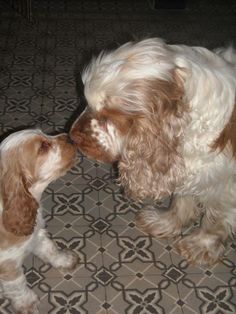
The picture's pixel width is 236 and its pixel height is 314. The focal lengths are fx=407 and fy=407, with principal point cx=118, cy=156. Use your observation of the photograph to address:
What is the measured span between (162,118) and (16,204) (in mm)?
814

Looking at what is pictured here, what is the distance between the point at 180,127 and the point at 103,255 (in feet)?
3.86

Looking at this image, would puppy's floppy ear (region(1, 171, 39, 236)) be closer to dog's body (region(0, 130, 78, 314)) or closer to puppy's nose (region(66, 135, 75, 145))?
dog's body (region(0, 130, 78, 314))

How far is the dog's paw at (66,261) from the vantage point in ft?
8.54

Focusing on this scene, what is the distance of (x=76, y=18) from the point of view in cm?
557

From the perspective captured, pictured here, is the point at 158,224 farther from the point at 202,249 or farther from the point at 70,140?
the point at 70,140

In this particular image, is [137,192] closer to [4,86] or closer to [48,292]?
[48,292]

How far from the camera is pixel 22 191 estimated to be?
1.98 metres

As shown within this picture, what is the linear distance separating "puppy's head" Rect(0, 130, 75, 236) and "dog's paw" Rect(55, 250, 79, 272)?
1.93 ft

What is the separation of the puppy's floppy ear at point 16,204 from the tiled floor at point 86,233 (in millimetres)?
720

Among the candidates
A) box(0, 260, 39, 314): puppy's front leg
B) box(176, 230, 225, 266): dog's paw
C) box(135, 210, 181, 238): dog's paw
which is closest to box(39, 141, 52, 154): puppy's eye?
box(0, 260, 39, 314): puppy's front leg

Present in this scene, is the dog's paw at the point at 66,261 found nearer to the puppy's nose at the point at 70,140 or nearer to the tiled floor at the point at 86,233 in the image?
the tiled floor at the point at 86,233

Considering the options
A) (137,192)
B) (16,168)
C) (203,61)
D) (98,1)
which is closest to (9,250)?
(16,168)

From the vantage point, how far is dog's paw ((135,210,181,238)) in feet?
9.41

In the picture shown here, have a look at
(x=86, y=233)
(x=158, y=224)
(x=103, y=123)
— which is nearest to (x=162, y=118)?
(x=103, y=123)
